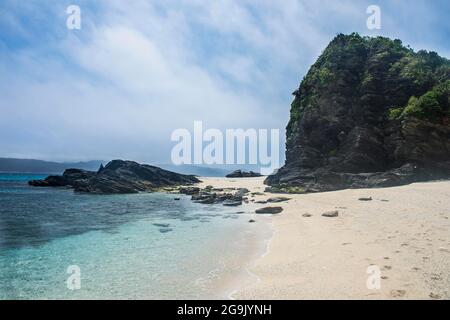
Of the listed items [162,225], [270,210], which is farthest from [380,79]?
[162,225]

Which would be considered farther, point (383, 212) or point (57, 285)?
point (383, 212)

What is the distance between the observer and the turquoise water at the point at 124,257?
10.9 m

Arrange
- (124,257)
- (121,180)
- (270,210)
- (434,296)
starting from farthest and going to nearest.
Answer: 1. (121,180)
2. (270,210)
3. (124,257)
4. (434,296)

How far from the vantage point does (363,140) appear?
48.2 meters

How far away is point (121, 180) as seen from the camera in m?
68.4

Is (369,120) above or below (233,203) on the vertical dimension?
above

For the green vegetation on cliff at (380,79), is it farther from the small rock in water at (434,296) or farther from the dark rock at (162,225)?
the small rock in water at (434,296)

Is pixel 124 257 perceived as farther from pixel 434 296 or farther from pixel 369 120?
pixel 369 120

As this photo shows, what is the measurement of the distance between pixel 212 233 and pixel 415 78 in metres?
45.8

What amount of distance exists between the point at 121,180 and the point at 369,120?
49.9 meters

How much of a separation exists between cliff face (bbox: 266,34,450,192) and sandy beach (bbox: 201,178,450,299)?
21.9 m
